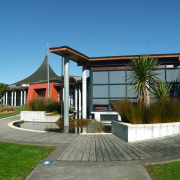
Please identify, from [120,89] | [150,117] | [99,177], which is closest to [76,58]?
[120,89]

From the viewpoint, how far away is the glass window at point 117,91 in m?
16.7

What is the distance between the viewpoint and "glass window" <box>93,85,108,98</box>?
1697 centimetres

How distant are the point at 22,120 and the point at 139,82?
37.8 ft

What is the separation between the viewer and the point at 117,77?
55.3ft

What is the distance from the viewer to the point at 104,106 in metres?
16.9

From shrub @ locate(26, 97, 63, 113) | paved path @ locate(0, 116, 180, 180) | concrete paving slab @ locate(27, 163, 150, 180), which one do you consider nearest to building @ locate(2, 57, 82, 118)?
shrub @ locate(26, 97, 63, 113)

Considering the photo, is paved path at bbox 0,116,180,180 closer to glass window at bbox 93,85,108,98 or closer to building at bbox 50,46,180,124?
building at bbox 50,46,180,124

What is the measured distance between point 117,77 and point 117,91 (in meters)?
1.32

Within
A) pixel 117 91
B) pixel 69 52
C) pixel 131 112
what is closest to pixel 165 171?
pixel 131 112

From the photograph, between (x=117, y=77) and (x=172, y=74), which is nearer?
(x=172, y=74)

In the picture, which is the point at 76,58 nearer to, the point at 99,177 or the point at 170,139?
the point at 170,139

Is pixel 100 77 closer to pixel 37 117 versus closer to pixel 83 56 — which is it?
pixel 83 56

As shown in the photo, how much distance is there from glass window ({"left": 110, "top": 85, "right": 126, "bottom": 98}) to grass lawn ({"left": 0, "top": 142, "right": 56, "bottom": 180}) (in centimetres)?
1116

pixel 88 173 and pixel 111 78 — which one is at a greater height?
pixel 111 78
